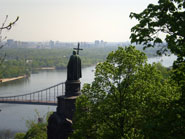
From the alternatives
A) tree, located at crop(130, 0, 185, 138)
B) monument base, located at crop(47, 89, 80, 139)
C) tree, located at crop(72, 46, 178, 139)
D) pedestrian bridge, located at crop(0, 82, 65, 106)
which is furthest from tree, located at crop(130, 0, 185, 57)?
pedestrian bridge, located at crop(0, 82, 65, 106)

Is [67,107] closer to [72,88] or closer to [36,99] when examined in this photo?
[72,88]

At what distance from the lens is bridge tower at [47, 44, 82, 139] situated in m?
14.7

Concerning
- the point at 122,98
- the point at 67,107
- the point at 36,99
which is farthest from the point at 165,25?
the point at 36,99

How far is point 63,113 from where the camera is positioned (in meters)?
15.1

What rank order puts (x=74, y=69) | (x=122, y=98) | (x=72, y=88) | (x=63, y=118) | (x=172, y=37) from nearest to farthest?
(x=172, y=37) < (x=122, y=98) < (x=63, y=118) < (x=72, y=88) < (x=74, y=69)

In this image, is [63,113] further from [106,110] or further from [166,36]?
[166,36]

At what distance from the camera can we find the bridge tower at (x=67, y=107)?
580 inches

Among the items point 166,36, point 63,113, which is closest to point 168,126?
point 166,36

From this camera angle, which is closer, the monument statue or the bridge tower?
the bridge tower

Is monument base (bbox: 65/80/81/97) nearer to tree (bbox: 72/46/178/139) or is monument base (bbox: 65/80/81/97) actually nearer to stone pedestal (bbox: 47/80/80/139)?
stone pedestal (bbox: 47/80/80/139)

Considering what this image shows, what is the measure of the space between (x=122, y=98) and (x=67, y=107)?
5829mm

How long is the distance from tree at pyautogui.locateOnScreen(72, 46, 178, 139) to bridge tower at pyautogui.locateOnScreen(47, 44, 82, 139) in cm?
429

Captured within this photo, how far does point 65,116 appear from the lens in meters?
15.0

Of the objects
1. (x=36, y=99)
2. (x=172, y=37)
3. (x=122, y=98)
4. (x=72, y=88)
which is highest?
(x=172, y=37)
